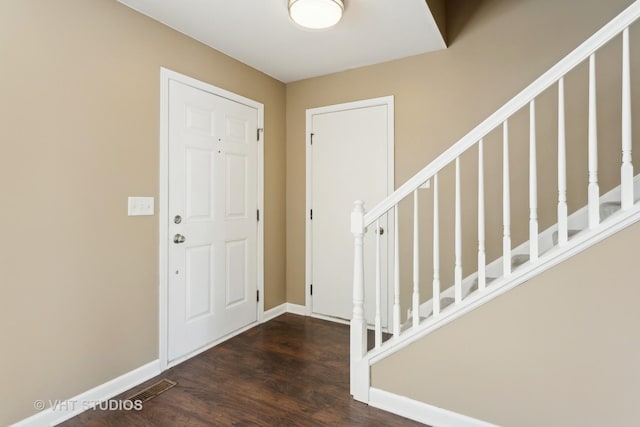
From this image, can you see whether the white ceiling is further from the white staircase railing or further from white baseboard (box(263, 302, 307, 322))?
white baseboard (box(263, 302, 307, 322))

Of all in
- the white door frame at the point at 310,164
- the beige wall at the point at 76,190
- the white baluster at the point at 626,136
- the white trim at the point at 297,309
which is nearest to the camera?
the white baluster at the point at 626,136

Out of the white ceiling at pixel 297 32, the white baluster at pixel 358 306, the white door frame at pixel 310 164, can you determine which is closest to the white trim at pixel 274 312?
the white door frame at pixel 310 164

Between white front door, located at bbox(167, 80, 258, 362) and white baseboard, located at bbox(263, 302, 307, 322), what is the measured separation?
19 cm

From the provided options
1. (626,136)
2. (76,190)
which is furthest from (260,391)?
(626,136)

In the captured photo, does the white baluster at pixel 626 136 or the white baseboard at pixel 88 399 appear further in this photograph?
the white baseboard at pixel 88 399

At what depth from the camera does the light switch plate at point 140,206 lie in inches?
81.7

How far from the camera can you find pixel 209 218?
2604mm

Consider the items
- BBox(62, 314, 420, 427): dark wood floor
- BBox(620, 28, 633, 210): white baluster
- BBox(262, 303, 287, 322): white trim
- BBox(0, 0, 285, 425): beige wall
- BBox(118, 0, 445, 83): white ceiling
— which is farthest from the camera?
BBox(262, 303, 287, 322): white trim

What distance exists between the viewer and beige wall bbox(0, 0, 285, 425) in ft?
5.20

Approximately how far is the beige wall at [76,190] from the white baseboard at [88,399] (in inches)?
1.5

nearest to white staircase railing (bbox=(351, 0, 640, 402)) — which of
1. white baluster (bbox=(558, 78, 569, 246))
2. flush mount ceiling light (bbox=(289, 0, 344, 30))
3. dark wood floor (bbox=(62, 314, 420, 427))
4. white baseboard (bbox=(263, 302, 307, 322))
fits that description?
white baluster (bbox=(558, 78, 569, 246))

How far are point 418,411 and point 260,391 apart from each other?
93cm

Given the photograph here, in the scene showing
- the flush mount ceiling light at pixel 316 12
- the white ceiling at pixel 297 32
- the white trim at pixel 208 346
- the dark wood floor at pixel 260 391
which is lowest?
the dark wood floor at pixel 260 391

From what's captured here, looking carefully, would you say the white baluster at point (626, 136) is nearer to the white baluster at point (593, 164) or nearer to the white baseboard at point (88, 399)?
the white baluster at point (593, 164)
